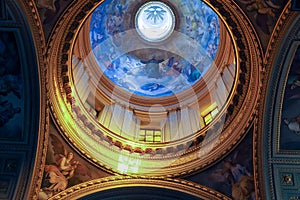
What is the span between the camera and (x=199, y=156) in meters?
14.7

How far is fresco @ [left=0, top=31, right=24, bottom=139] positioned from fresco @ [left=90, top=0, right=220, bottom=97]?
21.0ft

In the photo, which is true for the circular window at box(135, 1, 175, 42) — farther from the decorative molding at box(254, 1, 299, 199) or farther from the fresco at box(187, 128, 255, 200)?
the decorative molding at box(254, 1, 299, 199)

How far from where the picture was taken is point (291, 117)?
42.9ft

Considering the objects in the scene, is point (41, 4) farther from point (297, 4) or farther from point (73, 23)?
point (297, 4)

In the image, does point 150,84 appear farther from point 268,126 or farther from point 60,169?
point 268,126

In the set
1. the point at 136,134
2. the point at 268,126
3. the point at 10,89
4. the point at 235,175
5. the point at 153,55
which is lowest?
the point at 235,175

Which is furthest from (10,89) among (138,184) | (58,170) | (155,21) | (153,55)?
(155,21)

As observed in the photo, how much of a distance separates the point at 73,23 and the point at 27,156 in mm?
4525

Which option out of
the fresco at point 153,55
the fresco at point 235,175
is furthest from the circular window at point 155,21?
the fresco at point 235,175

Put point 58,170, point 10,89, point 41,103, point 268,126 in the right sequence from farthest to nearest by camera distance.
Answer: point 58,170, point 41,103, point 268,126, point 10,89

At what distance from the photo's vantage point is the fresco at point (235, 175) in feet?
44.4

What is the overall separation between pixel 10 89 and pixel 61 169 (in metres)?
3.15

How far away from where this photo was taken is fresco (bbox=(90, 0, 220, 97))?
18.9m

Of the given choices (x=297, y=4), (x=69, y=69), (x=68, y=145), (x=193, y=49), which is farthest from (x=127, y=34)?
(x=297, y=4)
